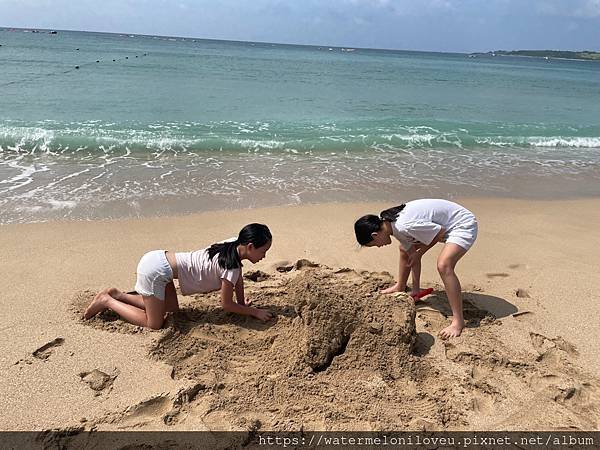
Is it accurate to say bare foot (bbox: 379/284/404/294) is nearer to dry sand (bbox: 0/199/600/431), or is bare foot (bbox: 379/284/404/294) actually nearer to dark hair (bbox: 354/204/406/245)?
dry sand (bbox: 0/199/600/431)

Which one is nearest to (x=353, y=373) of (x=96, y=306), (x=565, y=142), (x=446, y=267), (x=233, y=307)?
(x=233, y=307)

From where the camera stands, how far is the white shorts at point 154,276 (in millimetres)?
3461

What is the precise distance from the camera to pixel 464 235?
3.64 m

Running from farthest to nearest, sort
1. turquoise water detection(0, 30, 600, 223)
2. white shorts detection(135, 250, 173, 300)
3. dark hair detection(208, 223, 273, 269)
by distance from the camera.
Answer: turquoise water detection(0, 30, 600, 223) < white shorts detection(135, 250, 173, 300) < dark hair detection(208, 223, 273, 269)

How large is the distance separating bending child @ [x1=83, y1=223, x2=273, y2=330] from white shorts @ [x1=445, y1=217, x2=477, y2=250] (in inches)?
55.3

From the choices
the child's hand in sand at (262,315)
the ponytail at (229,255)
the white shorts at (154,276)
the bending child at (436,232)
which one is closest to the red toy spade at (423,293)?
the bending child at (436,232)

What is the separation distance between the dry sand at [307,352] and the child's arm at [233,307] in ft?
0.26

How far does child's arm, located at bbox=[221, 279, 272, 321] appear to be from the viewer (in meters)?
3.47

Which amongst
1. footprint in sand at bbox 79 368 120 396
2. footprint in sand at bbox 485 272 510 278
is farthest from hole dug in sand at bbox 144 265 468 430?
footprint in sand at bbox 485 272 510 278

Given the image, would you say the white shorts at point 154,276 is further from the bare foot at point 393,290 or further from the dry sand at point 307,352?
the bare foot at point 393,290

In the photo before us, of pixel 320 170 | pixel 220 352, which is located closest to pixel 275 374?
pixel 220 352

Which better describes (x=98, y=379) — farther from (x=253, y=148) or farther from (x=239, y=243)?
(x=253, y=148)

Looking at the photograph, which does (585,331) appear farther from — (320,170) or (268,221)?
(320,170)

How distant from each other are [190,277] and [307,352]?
1.08 meters
